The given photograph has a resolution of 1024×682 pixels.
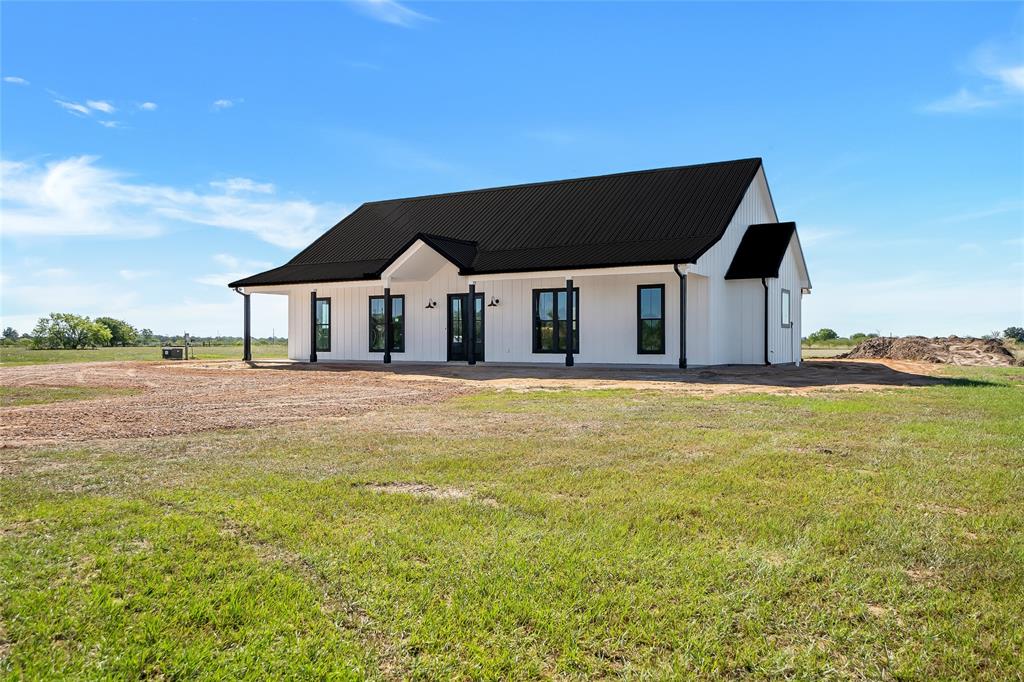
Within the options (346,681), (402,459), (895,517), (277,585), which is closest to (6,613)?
(277,585)

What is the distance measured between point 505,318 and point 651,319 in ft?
15.2

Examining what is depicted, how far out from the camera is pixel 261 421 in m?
9.23

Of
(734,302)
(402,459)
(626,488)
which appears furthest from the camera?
(734,302)

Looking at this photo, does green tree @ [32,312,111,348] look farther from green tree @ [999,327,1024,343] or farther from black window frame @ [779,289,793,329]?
green tree @ [999,327,1024,343]

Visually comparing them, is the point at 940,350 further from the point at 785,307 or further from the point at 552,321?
the point at 552,321

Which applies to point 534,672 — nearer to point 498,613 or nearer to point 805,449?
point 498,613

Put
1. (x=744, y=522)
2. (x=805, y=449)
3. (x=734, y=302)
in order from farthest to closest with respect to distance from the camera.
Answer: (x=734, y=302), (x=805, y=449), (x=744, y=522)

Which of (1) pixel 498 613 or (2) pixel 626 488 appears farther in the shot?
(2) pixel 626 488

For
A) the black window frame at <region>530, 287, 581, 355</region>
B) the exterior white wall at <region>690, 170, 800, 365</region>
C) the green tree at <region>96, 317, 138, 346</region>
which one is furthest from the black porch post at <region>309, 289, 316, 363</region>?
the green tree at <region>96, 317, 138, 346</region>

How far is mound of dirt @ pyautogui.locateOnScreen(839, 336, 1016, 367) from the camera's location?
25859 mm

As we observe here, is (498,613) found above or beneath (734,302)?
beneath

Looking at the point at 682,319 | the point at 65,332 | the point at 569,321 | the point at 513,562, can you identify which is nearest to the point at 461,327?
the point at 569,321

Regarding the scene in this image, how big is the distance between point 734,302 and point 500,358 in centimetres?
720

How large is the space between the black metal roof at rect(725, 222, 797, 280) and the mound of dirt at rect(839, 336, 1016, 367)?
323 inches
